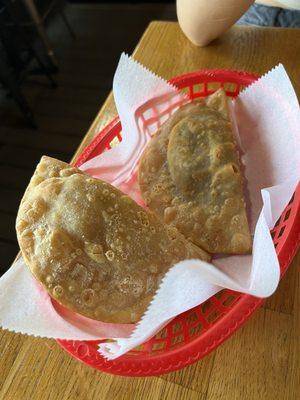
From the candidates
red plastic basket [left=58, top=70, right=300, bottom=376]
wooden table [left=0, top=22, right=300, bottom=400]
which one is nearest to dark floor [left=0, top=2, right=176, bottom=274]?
wooden table [left=0, top=22, right=300, bottom=400]

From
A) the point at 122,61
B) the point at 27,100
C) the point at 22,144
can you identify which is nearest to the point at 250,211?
the point at 122,61

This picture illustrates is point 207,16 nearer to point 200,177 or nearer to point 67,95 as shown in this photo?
point 200,177

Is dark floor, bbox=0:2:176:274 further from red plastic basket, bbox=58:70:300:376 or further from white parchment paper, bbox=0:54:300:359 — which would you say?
red plastic basket, bbox=58:70:300:376

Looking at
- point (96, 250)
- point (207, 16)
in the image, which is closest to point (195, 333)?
point (96, 250)

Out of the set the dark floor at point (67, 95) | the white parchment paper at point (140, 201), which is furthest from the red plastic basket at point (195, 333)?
the dark floor at point (67, 95)

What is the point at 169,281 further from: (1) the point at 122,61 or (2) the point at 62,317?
(1) the point at 122,61

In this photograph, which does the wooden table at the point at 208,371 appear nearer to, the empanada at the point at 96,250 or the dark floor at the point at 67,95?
the empanada at the point at 96,250

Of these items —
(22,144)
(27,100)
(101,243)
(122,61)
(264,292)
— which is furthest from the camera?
(27,100)
